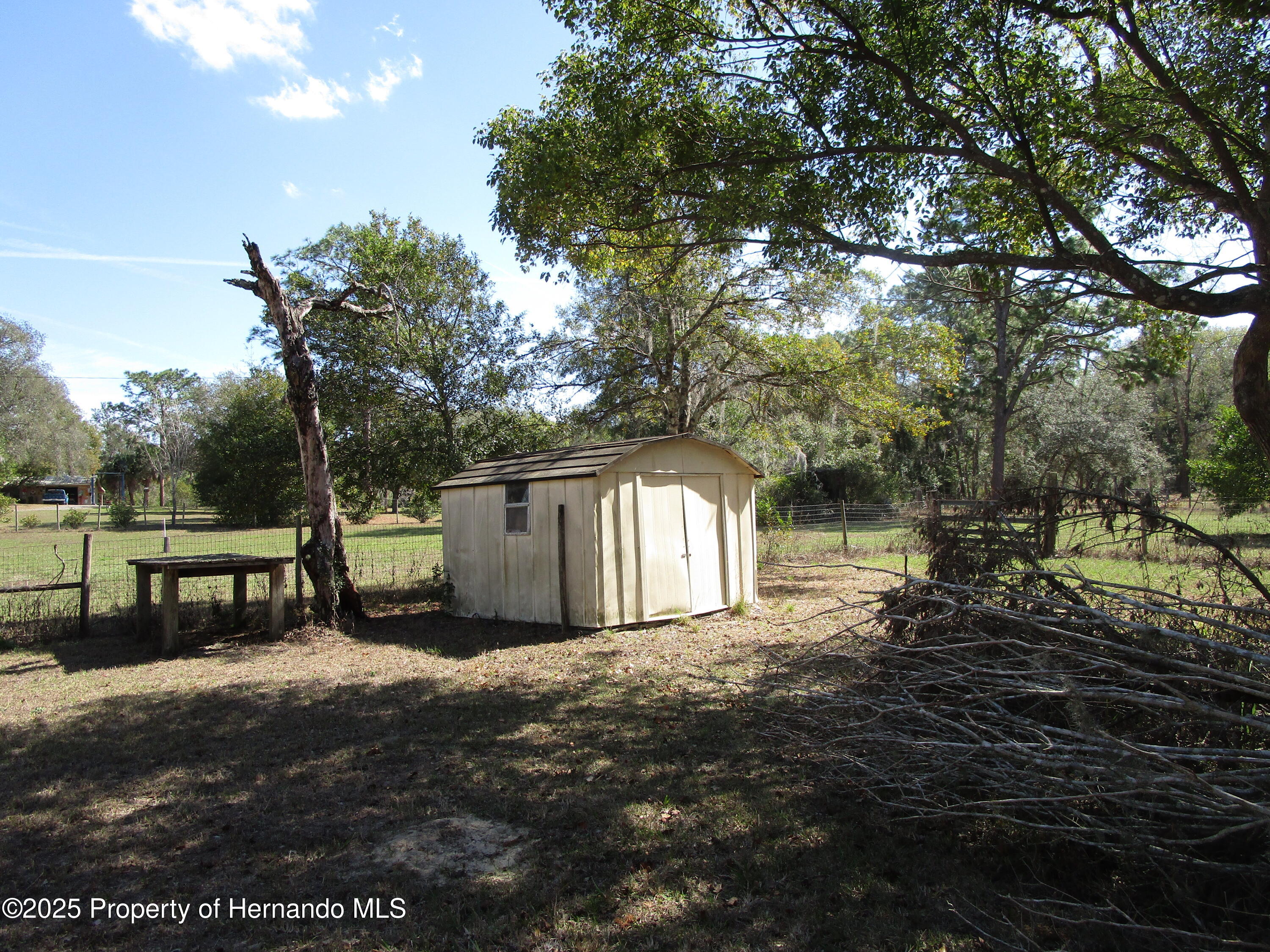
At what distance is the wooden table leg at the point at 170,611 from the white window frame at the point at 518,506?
169 inches

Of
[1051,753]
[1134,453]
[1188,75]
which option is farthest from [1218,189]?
[1134,453]

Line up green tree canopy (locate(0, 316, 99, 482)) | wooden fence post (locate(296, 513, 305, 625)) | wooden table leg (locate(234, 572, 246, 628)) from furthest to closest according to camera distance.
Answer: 1. green tree canopy (locate(0, 316, 99, 482))
2. wooden table leg (locate(234, 572, 246, 628))
3. wooden fence post (locate(296, 513, 305, 625))

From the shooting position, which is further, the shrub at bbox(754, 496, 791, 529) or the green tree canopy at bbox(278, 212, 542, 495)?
the shrub at bbox(754, 496, 791, 529)

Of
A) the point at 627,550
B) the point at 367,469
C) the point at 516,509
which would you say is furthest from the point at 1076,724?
the point at 367,469

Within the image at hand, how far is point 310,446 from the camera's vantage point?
10289 millimetres

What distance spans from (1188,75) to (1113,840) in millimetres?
6659

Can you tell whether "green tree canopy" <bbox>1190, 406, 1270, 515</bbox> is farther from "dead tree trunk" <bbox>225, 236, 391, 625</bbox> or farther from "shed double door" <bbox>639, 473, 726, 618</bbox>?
"dead tree trunk" <bbox>225, 236, 391, 625</bbox>

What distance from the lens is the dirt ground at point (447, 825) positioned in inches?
123

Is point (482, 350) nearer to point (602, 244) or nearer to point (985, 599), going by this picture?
point (602, 244)

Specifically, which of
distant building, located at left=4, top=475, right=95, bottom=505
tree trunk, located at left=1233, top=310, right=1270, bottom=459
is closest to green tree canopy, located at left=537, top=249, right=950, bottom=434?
tree trunk, located at left=1233, top=310, right=1270, bottom=459

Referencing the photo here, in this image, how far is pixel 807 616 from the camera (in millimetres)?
10859

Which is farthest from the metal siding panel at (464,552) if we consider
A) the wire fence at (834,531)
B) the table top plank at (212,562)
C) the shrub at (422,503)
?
the wire fence at (834,531)

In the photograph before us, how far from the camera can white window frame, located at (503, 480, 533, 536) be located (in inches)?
418

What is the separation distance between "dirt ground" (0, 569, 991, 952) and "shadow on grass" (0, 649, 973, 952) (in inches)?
0.6
